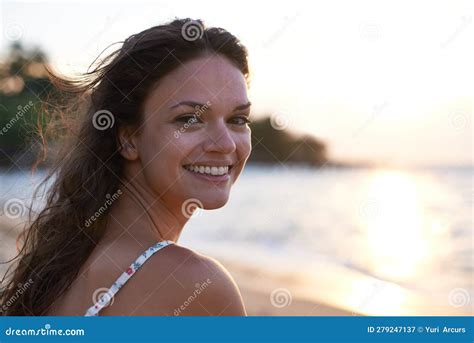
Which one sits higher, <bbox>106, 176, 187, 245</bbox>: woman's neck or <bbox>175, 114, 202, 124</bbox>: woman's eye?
<bbox>175, 114, 202, 124</bbox>: woman's eye

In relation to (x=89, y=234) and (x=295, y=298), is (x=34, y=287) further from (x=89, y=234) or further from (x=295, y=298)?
(x=295, y=298)

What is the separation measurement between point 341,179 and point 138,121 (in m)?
17.8

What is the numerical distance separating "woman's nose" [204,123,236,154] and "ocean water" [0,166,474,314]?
3.65m

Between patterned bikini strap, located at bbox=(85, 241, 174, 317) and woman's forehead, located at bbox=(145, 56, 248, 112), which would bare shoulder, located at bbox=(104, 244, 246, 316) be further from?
woman's forehead, located at bbox=(145, 56, 248, 112)

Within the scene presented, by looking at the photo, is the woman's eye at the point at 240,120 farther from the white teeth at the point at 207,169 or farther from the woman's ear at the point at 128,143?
the woman's ear at the point at 128,143

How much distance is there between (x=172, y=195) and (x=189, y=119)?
1.02ft

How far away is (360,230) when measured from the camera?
1299cm

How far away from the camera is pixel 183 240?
11586mm

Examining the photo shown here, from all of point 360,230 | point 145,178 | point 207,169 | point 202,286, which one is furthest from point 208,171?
point 360,230

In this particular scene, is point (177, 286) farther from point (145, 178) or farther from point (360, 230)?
point (360, 230)

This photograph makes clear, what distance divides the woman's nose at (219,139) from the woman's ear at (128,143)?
11.3 inches

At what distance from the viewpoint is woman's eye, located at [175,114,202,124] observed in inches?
97.9

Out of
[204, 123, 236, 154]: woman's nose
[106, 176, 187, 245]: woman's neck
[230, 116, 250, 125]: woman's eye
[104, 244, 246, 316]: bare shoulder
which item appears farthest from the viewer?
[230, 116, 250, 125]: woman's eye

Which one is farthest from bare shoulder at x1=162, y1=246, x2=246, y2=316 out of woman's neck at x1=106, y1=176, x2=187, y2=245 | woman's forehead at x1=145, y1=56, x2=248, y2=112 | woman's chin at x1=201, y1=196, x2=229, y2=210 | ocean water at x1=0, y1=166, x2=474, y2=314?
ocean water at x1=0, y1=166, x2=474, y2=314
